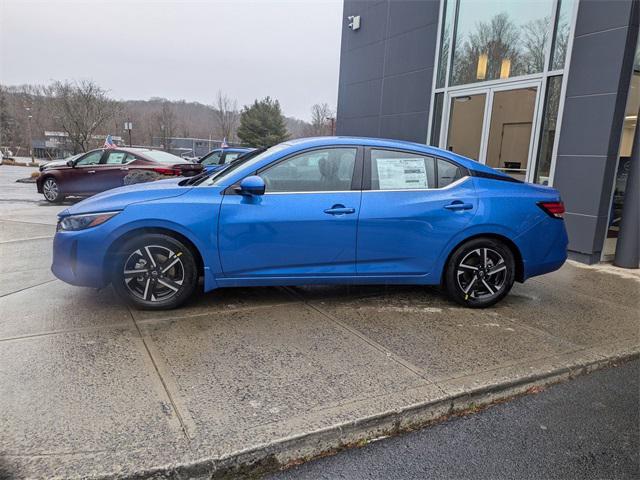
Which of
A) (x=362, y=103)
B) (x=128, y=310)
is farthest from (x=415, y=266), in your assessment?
(x=362, y=103)

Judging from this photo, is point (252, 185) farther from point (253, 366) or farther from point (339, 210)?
point (253, 366)

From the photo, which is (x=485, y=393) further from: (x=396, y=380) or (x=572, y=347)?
(x=572, y=347)

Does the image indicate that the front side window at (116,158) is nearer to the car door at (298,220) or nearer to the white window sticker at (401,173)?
the car door at (298,220)

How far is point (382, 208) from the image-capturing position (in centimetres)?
408

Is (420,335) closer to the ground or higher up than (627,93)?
closer to the ground

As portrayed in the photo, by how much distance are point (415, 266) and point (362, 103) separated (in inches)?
331

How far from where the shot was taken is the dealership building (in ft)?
20.7

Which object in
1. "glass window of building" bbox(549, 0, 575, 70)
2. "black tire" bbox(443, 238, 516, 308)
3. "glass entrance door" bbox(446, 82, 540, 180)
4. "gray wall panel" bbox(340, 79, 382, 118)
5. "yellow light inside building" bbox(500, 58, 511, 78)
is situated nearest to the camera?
"black tire" bbox(443, 238, 516, 308)

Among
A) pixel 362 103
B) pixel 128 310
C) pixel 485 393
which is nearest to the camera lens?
pixel 485 393

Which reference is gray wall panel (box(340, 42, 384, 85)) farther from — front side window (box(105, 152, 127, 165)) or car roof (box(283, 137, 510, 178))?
car roof (box(283, 137, 510, 178))

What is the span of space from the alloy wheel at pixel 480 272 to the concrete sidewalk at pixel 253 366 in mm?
210

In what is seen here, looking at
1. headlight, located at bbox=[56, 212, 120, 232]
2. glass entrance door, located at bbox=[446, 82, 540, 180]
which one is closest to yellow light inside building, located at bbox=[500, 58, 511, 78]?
glass entrance door, located at bbox=[446, 82, 540, 180]

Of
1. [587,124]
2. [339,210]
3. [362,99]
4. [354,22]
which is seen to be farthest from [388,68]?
[339,210]

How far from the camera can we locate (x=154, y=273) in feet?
12.7
